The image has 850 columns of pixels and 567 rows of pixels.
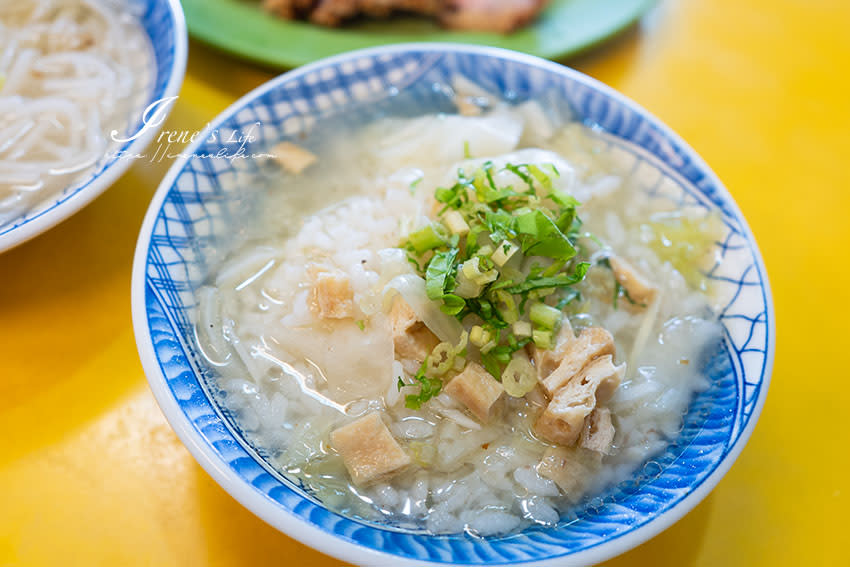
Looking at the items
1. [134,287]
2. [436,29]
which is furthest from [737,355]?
[436,29]

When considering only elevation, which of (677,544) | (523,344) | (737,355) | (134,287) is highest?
(737,355)

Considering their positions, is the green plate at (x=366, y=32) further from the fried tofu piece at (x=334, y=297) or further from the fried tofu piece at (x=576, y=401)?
the fried tofu piece at (x=576, y=401)

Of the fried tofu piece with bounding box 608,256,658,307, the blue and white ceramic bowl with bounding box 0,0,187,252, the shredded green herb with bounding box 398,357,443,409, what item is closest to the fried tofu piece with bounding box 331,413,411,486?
the shredded green herb with bounding box 398,357,443,409

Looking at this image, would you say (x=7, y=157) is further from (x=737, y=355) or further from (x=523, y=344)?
(x=737, y=355)

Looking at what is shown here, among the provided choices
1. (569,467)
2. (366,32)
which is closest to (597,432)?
(569,467)

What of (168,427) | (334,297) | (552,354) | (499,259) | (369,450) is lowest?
(168,427)

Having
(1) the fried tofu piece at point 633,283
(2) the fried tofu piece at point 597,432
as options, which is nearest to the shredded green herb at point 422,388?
(2) the fried tofu piece at point 597,432

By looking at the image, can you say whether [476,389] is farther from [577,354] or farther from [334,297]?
[334,297]
